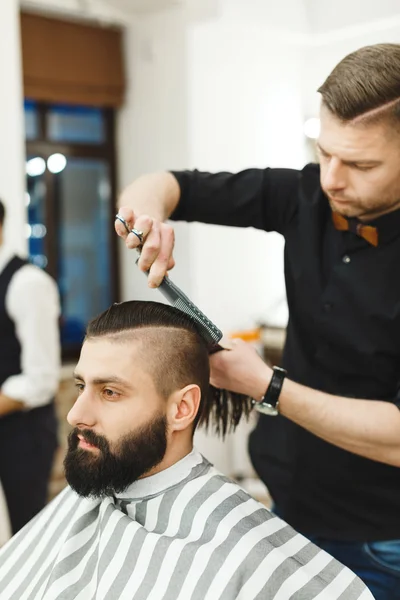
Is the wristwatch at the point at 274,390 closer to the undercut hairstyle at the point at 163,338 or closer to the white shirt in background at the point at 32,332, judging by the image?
the undercut hairstyle at the point at 163,338

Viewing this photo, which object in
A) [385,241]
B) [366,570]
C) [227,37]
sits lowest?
[366,570]

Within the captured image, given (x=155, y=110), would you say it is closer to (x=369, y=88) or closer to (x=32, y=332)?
(x=32, y=332)

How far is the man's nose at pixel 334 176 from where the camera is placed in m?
1.15

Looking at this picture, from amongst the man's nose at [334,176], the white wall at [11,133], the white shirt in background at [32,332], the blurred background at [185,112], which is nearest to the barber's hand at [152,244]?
the man's nose at [334,176]

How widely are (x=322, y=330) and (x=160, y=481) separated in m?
0.41

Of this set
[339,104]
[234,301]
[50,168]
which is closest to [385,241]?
[339,104]

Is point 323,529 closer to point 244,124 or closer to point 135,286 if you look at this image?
point 244,124

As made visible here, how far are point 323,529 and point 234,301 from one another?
3253mm

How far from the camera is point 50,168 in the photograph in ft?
17.4

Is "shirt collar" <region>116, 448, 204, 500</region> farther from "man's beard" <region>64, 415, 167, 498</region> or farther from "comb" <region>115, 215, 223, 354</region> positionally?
"comb" <region>115, 215, 223, 354</region>

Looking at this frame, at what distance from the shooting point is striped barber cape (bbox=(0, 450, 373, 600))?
1086 mm

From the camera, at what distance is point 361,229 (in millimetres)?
1266

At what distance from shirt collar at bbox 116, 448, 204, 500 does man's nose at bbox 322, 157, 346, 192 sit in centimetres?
54

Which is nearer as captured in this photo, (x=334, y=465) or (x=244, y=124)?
(x=334, y=465)
